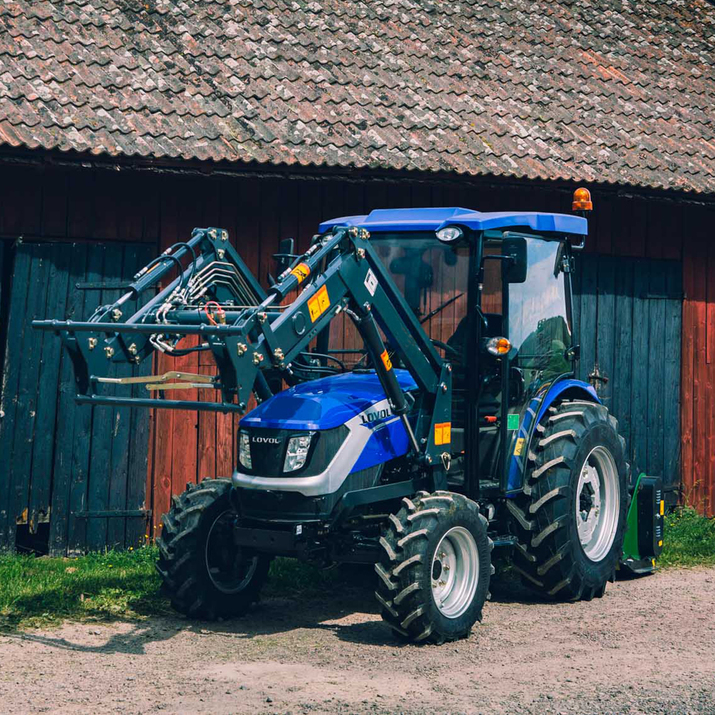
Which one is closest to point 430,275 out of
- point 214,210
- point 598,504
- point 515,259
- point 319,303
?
point 515,259

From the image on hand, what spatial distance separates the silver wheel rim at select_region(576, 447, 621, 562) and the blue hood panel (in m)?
1.56

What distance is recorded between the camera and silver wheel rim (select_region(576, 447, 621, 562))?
322 inches

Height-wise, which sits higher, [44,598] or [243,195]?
[243,195]

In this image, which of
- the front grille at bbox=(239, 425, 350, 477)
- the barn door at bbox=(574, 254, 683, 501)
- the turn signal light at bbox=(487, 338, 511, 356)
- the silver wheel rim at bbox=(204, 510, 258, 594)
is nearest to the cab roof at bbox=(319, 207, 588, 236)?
the turn signal light at bbox=(487, 338, 511, 356)

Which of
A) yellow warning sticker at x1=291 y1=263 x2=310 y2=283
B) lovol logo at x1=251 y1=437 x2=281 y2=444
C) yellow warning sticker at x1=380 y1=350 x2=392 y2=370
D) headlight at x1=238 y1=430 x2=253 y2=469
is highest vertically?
yellow warning sticker at x1=291 y1=263 x2=310 y2=283

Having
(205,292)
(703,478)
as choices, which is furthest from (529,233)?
(703,478)

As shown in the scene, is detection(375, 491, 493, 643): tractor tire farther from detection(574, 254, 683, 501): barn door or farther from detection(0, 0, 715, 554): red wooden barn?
detection(574, 254, 683, 501): barn door

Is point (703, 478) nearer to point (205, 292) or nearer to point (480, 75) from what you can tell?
point (480, 75)

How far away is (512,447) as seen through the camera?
25.5ft

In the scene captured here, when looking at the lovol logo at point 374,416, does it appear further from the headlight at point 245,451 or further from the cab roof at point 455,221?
the cab roof at point 455,221

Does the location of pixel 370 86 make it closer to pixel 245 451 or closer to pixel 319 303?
pixel 319 303

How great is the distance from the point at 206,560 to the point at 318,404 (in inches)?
47.3

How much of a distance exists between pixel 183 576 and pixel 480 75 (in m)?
6.64

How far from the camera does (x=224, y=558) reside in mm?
7410
